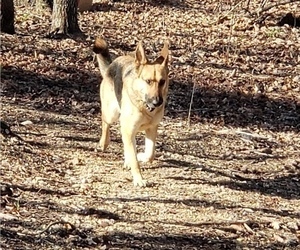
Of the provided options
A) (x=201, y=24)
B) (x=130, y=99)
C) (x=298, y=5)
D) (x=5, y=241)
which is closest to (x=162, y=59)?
(x=130, y=99)

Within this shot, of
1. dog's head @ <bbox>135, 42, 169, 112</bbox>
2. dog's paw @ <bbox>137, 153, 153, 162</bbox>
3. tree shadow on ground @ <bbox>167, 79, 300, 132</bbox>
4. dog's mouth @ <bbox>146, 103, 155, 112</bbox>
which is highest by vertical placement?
dog's head @ <bbox>135, 42, 169, 112</bbox>

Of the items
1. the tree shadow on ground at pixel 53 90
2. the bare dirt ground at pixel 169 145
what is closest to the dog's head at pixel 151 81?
the bare dirt ground at pixel 169 145

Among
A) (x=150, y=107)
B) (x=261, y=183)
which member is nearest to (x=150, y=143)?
(x=150, y=107)

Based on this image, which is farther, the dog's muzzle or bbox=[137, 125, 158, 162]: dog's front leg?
bbox=[137, 125, 158, 162]: dog's front leg

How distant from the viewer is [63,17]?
47.6 feet

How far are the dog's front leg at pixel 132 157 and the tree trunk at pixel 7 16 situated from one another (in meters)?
6.99

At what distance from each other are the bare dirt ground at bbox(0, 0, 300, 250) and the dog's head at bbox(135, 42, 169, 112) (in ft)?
2.61

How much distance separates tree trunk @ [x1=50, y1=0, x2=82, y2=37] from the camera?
14414mm

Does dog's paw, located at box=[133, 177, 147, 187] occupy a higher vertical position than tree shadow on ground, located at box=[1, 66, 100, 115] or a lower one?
higher

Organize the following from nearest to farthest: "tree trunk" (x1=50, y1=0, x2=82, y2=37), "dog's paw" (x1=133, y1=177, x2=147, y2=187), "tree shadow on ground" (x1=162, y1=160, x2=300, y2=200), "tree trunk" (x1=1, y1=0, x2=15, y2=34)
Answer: "dog's paw" (x1=133, y1=177, x2=147, y2=187), "tree shadow on ground" (x1=162, y1=160, x2=300, y2=200), "tree trunk" (x1=1, y1=0, x2=15, y2=34), "tree trunk" (x1=50, y1=0, x2=82, y2=37)

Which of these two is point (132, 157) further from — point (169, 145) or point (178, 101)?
point (178, 101)

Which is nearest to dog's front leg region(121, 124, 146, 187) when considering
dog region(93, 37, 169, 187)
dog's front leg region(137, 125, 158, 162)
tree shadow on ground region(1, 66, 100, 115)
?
dog region(93, 37, 169, 187)

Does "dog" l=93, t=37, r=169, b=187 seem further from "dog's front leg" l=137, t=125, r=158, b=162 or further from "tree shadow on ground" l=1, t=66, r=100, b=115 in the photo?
"tree shadow on ground" l=1, t=66, r=100, b=115

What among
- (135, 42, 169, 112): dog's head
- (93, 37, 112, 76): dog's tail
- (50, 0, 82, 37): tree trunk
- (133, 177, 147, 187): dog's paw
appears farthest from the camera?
(50, 0, 82, 37): tree trunk
